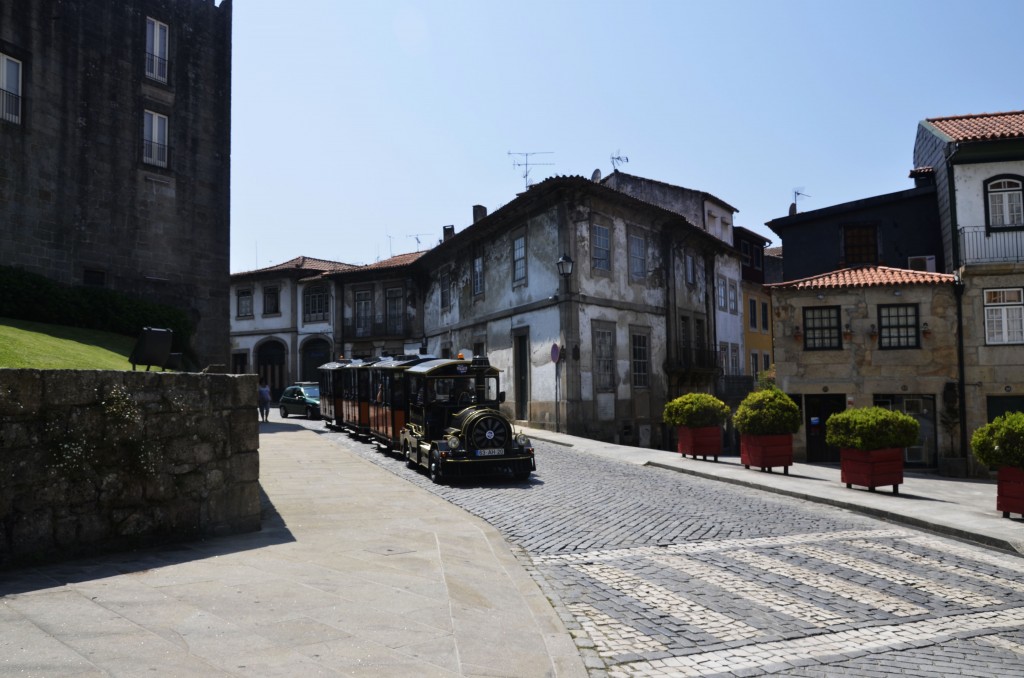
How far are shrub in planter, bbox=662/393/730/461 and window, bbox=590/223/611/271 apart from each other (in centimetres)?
797

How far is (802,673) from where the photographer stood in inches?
182

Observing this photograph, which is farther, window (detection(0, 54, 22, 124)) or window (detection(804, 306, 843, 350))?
window (detection(804, 306, 843, 350))

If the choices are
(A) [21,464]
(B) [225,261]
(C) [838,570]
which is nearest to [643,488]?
(C) [838,570]

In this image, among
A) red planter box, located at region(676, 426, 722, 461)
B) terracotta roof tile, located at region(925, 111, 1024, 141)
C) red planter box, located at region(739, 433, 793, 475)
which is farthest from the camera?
terracotta roof tile, located at region(925, 111, 1024, 141)

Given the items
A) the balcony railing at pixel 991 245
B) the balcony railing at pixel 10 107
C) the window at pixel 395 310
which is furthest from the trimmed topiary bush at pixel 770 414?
the window at pixel 395 310

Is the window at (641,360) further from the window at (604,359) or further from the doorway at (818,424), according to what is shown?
the doorway at (818,424)

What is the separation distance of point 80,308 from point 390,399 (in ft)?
37.9

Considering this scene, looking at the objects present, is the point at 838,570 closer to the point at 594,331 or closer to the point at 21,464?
the point at 21,464

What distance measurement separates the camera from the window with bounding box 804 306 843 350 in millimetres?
22750

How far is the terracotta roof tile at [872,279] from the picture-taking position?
22047 millimetres

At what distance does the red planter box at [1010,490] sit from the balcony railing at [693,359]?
17122mm

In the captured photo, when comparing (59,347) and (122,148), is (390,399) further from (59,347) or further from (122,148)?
(122,148)

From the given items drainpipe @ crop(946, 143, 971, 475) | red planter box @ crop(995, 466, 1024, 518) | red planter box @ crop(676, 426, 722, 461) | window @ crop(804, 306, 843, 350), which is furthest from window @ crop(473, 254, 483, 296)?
red planter box @ crop(995, 466, 1024, 518)

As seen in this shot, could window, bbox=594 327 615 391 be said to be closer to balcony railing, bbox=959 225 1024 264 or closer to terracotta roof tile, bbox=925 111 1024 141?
balcony railing, bbox=959 225 1024 264
